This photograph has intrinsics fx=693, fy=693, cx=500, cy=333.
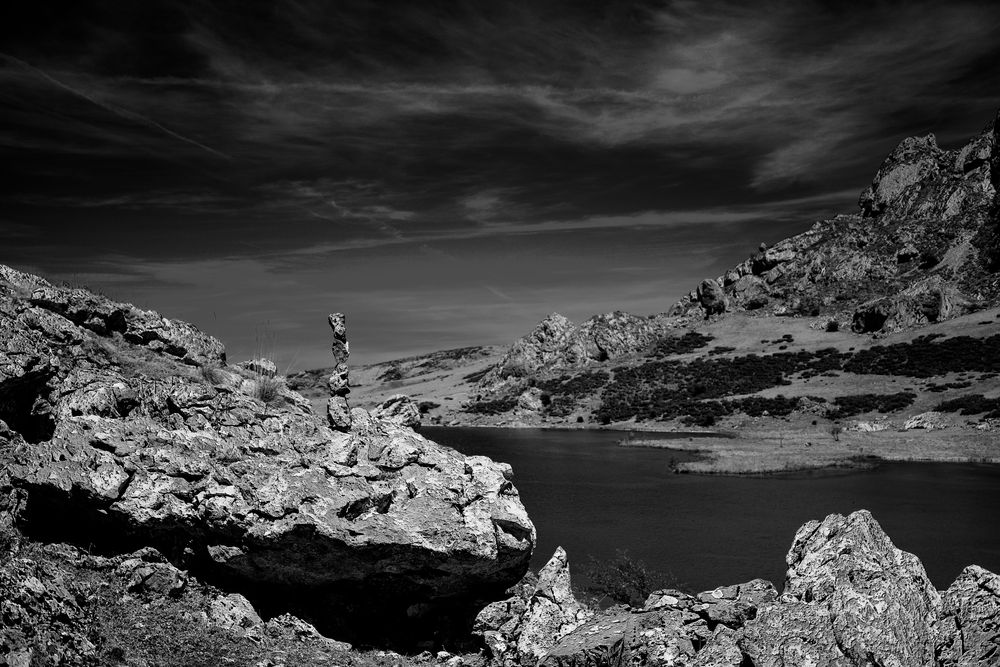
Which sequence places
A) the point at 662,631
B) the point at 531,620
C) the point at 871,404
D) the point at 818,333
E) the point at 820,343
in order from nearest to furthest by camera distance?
the point at 662,631, the point at 531,620, the point at 871,404, the point at 820,343, the point at 818,333

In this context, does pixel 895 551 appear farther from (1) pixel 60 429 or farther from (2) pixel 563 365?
(2) pixel 563 365

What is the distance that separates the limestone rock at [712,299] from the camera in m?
180

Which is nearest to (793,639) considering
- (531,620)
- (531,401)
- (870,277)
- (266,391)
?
(531,620)

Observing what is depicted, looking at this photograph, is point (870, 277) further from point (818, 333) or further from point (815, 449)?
point (815, 449)

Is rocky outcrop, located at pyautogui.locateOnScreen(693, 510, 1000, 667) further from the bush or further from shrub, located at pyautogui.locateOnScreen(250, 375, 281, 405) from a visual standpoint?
shrub, located at pyautogui.locateOnScreen(250, 375, 281, 405)

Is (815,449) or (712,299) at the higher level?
(712,299)

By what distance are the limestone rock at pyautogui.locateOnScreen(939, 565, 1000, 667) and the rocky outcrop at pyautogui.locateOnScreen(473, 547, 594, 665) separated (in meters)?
9.49

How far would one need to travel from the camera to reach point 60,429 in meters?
17.7

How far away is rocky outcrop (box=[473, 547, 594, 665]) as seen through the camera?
19953 mm

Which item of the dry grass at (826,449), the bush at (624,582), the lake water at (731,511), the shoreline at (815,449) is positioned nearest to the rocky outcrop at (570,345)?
the shoreline at (815,449)

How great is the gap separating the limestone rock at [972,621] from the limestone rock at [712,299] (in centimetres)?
16815

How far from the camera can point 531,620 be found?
20.8 metres

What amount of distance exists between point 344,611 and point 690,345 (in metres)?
137

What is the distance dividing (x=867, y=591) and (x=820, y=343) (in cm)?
12876
